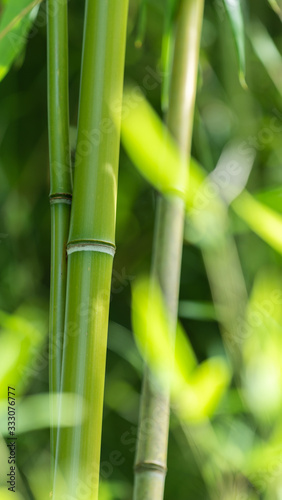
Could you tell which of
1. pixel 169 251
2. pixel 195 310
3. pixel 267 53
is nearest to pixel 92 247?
pixel 169 251

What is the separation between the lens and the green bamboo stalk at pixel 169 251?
554 millimetres

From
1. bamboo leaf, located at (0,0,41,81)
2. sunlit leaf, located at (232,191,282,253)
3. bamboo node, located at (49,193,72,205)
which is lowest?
bamboo node, located at (49,193,72,205)

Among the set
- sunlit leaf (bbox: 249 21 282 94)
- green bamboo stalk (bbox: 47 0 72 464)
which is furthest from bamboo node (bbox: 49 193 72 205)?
sunlit leaf (bbox: 249 21 282 94)

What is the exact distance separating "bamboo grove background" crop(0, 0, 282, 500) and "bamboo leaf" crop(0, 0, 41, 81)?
0.17 meters

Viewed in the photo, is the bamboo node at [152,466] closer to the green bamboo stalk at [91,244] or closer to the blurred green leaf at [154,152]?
the green bamboo stalk at [91,244]

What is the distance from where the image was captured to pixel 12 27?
0.55 m

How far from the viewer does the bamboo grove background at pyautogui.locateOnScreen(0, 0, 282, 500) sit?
782mm

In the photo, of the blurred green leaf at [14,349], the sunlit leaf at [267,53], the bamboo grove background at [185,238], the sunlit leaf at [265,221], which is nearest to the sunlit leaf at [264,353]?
the bamboo grove background at [185,238]

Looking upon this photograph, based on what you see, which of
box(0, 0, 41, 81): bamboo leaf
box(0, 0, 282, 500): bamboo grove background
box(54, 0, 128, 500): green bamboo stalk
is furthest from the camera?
box(0, 0, 282, 500): bamboo grove background

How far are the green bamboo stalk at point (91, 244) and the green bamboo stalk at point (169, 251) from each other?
0.48 feet

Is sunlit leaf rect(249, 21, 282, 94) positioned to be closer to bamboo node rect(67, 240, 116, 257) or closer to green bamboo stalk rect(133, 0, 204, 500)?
green bamboo stalk rect(133, 0, 204, 500)

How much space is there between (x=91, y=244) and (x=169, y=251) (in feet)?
0.63

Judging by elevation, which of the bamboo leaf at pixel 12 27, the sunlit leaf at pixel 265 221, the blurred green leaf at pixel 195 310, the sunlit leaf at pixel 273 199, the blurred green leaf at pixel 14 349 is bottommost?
the blurred green leaf at pixel 14 349

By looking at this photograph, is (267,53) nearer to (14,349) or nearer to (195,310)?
(195,310)
